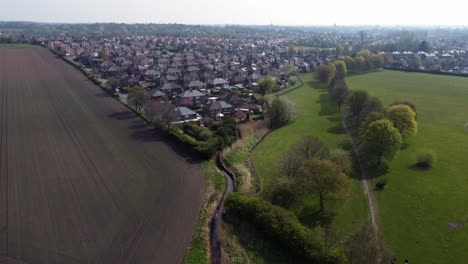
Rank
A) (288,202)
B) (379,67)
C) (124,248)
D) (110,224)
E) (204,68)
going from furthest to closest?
(379,67) < (204,68) < (288,202) < (110,224) < (124,248)

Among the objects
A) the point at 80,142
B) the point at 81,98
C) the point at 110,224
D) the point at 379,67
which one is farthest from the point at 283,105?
the point at 379,67

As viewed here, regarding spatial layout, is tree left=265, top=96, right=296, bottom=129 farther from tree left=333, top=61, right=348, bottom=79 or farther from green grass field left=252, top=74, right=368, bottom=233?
tree left=333, top=61, right=348, bottom=79

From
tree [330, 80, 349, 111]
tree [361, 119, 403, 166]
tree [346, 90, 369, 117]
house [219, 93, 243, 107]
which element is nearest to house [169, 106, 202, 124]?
house [219, 93, 243, 107]

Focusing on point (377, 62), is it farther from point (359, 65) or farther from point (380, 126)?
point (380, 126)

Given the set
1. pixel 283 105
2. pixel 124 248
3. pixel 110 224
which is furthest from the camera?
pixel 283 105

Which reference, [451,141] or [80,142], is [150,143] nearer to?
[80,142]

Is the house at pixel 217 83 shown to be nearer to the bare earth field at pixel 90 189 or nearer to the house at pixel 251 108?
the house at pixel 251 108

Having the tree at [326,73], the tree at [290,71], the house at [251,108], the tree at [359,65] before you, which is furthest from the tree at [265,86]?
the tree at [359,65]
